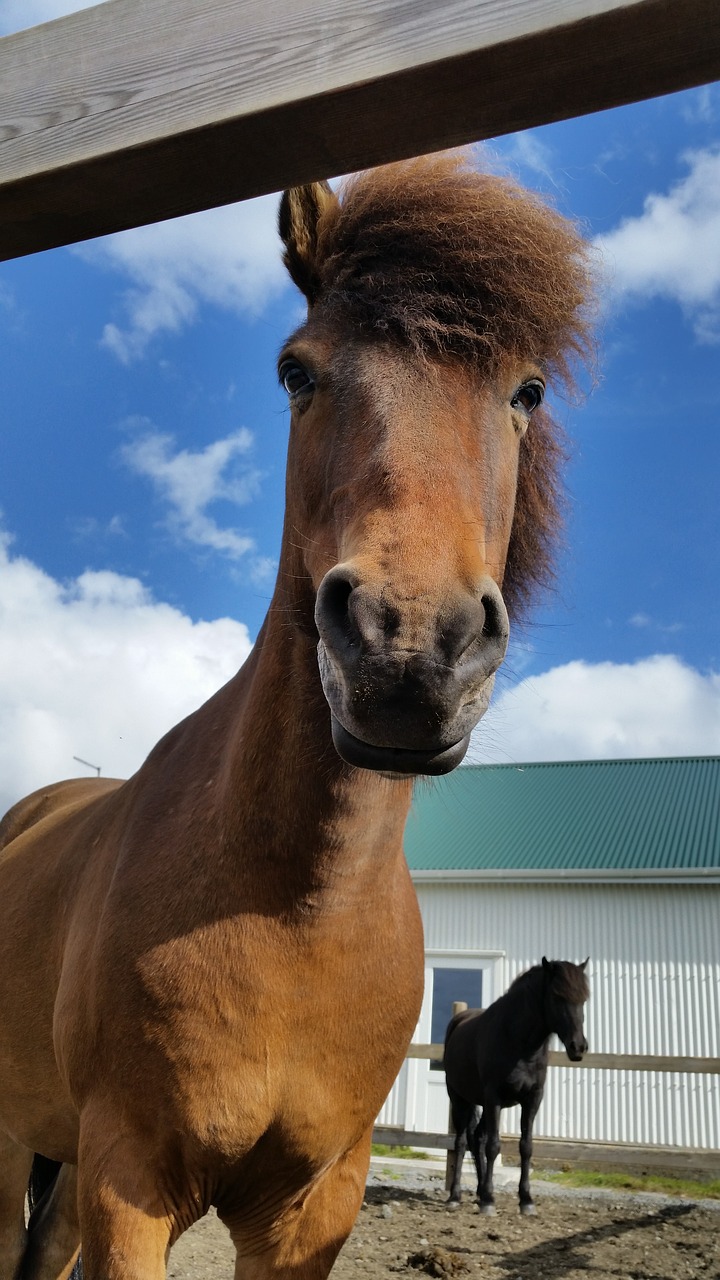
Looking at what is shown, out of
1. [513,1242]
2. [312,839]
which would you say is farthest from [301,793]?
[513,1242]

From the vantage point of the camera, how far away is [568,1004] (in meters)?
10.1

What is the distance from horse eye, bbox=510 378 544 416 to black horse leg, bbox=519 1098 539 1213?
860cm

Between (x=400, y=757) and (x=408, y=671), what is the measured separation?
18 centimetres

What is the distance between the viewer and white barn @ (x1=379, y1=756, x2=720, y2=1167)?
1577cm

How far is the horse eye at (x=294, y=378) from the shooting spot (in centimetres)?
247

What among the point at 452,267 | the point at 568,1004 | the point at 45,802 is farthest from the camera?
the point at 568,1004

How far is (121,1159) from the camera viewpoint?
2.26m

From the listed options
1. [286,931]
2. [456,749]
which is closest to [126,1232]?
[286,931]

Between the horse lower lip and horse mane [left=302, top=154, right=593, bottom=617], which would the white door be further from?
the horse lower lip

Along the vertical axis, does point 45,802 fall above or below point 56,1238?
above

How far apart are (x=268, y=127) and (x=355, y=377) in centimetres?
65

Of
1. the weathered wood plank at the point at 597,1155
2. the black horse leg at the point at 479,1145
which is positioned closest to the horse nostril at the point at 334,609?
the black horse leg at the point at 479,1145

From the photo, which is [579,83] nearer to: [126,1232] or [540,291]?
[540,291]

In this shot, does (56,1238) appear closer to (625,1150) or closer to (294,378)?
(294,378)
